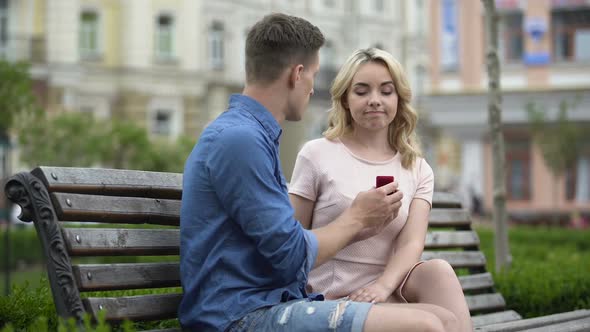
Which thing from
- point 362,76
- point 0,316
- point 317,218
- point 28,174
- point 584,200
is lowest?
point 584,200

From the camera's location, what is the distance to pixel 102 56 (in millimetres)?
36281

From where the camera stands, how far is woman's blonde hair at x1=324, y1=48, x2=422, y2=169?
4.32 meters

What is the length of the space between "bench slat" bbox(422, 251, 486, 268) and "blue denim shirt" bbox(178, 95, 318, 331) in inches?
78.5

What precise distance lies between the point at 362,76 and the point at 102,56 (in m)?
32.8

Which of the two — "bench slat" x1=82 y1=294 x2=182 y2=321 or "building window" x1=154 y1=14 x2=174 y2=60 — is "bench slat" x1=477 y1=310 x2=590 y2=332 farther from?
"building window" x1=154 y1=14 x2=174 y2=60

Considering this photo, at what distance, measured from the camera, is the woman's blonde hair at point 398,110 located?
4.32 meters

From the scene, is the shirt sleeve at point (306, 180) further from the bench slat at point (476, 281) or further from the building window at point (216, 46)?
the building window at point (216, 46)

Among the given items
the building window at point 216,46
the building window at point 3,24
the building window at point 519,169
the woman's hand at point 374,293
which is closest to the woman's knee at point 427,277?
Answer: the woman's hand at point 374,293

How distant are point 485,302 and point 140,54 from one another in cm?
3203

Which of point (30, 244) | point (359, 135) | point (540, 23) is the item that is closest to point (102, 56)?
point (540, 23)

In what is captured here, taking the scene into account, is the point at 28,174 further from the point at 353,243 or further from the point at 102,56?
the point at 102,56

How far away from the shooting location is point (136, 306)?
3781 mm

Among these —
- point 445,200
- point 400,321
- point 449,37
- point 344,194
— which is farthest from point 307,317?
point 449,37

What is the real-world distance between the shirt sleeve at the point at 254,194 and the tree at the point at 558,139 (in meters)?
26.3
